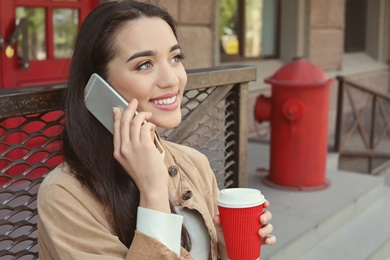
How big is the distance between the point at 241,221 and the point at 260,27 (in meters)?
6.94

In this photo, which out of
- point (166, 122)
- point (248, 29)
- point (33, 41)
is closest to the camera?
point (166, 122)

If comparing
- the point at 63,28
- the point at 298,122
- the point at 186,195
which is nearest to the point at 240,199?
the point at 186,195

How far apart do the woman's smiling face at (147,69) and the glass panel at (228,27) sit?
5.95 metres

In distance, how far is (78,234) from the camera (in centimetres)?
144

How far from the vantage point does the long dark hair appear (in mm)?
1520

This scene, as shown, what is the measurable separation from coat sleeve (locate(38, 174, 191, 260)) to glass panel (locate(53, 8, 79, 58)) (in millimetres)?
3679

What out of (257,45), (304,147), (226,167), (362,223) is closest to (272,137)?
(304,147)

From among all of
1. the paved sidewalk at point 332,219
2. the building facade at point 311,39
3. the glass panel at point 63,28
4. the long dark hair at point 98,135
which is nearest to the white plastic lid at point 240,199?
the long dark hair at point 98,135

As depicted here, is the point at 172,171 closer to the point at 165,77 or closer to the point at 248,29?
the point at 165,77

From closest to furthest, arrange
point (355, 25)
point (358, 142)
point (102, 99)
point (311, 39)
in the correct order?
point (102, 99)
point (358, 142)
point (311, 39)
point (355, 25)

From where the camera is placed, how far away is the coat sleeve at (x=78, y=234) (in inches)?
56.2

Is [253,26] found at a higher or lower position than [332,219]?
higher

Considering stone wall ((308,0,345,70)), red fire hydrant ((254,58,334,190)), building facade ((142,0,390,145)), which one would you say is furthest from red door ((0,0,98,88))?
stone wall ((308,0,345,70))

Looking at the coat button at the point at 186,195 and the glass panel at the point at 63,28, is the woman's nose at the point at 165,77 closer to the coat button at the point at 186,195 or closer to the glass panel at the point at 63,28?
the coat button at the point at 186,195
